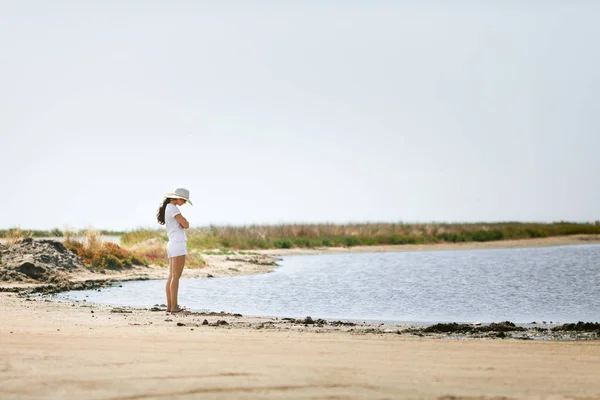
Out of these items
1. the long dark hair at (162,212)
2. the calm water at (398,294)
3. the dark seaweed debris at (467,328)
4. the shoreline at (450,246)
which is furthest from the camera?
the shoreline at (450,246)

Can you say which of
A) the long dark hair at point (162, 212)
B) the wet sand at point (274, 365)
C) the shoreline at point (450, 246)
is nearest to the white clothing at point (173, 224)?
the long dark hair at point (162, 212)

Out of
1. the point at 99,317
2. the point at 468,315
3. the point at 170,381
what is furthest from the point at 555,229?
the point at 170,381

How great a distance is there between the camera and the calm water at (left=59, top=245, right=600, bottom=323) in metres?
15.0

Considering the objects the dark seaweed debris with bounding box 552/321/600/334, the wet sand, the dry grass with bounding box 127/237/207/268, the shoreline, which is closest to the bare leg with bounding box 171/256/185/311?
the wet sand

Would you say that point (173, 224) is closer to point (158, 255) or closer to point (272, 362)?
point (272, 362)

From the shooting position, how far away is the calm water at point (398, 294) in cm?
1498

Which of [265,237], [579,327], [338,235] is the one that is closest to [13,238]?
[579,327]

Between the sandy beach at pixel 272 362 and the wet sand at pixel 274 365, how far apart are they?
0.01 m

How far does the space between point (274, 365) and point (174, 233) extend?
21.2ft

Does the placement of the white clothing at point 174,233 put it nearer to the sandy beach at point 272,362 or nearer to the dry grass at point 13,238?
the sandy beach at point 272,362

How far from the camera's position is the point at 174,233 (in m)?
13.8

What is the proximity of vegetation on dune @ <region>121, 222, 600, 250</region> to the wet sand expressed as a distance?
29540 millimetres

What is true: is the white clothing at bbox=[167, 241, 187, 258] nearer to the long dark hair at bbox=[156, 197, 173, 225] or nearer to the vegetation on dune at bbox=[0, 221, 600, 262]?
the long dark hair at bbox=[156, 197, 173, 225]

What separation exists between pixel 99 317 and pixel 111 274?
11307 mm
